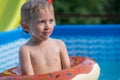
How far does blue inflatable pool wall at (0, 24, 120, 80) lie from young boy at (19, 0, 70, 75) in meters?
0.86

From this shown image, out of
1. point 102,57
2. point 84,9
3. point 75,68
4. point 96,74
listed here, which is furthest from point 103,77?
point 84,9

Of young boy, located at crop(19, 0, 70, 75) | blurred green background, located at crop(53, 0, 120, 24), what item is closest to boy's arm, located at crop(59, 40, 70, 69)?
young boy, located at crop(19, 0, 70, 75)

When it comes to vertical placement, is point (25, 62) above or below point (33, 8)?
below

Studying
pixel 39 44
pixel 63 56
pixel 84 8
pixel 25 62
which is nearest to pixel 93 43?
pixel 63 56

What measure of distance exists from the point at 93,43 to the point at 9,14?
743 millimetres

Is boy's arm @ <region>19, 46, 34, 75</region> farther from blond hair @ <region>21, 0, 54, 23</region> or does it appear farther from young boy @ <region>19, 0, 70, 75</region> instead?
blond hair @ <region>21, 0, 54, 23</region>

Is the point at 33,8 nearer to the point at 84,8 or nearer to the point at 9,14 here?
the point at 9,14

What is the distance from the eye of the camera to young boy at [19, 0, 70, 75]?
7.77 feet

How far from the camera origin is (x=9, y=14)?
11.9 feet

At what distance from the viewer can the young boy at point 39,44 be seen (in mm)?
2367

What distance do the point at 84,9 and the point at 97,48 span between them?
11.0 ft

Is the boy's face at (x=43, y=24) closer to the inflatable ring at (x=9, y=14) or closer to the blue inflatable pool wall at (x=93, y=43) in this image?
the blue inflatable pool wall at (x=93, y=43)

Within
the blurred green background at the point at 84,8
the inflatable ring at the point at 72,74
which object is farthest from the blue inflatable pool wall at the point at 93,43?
the blurred green background at the point at 84,8

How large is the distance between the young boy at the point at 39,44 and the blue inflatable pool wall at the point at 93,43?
864mm
